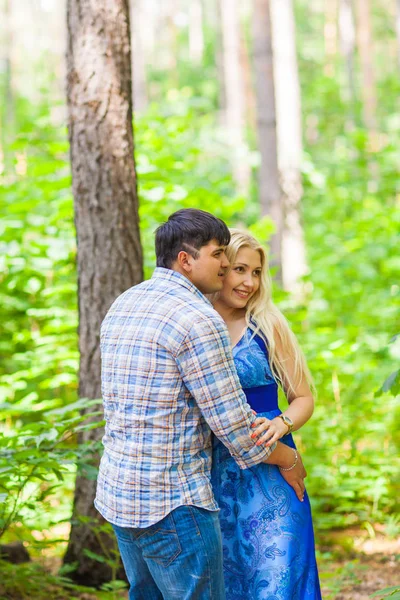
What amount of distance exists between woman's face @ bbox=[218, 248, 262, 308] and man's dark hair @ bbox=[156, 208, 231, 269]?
1.26 feet

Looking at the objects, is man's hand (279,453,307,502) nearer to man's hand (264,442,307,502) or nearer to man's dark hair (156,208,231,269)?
man's hand (264,442,307,502)

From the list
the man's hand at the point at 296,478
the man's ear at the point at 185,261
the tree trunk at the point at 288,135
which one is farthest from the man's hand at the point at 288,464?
the tree trunk at the point at 288,135

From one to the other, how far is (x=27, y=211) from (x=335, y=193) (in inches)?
414

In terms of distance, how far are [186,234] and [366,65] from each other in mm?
19932

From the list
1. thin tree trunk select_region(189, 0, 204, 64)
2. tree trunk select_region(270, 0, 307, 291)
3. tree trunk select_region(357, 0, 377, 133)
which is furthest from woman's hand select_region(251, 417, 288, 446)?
thin tree trunk select_region(189, 0, 204, 64)

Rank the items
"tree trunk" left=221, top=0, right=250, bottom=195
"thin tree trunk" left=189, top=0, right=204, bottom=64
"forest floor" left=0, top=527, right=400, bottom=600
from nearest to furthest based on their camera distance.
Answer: "forest floor" left=0, top=527, right=400, bottom=600 < "tree trunk" left=221, top=0, right=250, bottom=195 < "thin tree trunk" left=189, top=0, right=204, bottom=64

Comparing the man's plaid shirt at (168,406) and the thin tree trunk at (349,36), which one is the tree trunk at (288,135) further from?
the thin tree trunk at (349,36)

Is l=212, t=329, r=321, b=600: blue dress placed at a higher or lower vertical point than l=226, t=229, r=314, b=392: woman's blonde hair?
lower

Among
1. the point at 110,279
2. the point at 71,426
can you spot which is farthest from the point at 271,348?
the point at 110,279

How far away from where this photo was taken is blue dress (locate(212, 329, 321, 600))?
8.27ft

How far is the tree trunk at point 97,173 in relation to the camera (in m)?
3.88

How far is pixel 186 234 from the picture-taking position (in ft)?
7.65

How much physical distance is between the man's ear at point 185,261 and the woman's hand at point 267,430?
55cm

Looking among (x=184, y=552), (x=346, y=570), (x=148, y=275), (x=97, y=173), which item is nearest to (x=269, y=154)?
(x=148, y=275)
